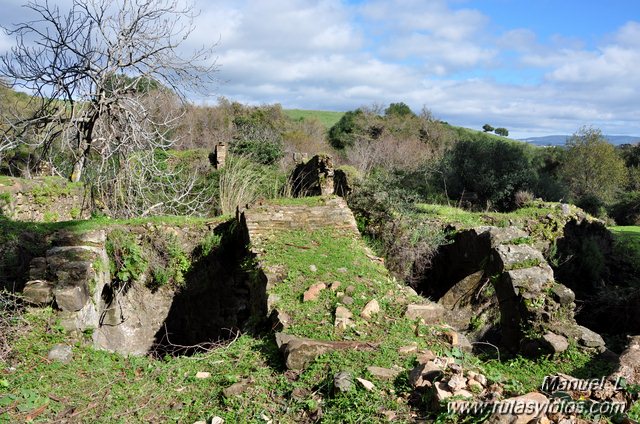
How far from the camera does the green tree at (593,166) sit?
2825 centimetres

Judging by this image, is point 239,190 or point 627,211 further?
point 627,211

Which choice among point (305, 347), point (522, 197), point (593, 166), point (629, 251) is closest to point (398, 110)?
point (593, 166)

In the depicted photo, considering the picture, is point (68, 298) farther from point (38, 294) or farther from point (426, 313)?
point (426, 313)

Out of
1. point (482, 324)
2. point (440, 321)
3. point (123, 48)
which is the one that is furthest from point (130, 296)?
point (482, 324)

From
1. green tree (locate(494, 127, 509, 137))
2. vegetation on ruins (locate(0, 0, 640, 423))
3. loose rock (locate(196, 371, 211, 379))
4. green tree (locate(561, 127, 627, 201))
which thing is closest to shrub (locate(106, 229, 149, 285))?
vegetation on ruins (locate(0, 0, 640, 423))

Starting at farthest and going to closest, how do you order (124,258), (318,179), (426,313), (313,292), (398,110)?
(398,110) < (318,179) < (124,258) < (313,292) < (426,313)

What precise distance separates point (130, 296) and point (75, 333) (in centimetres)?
211

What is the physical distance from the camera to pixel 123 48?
25.5ft

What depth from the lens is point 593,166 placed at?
95.2 feet

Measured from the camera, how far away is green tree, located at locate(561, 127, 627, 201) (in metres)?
28.2

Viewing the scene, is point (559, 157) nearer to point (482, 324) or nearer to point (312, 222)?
point (482, 324)

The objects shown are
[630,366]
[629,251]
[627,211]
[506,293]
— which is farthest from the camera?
[627,211]

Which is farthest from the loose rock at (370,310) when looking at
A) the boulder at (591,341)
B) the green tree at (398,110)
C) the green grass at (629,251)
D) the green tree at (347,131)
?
the green tree at (398,110)

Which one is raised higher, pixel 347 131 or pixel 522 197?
pixel 347 131
